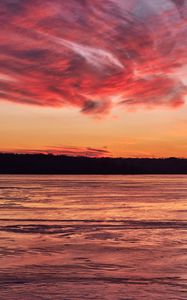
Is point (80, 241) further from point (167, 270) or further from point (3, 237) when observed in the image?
point (167, 270)

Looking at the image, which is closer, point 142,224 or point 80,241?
point 80,241

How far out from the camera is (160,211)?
135ft

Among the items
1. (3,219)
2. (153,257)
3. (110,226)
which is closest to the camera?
(153,257)

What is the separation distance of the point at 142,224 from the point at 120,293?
56.3ft

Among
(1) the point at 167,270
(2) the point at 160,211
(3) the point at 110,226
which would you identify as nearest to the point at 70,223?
(3) the point at 110,226

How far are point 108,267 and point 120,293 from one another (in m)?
3.65

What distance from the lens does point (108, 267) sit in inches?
706

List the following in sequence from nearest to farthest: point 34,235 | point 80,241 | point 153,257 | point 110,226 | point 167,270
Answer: point 167,270
point 153,257
point 80,241
point 34,235
point 110,226

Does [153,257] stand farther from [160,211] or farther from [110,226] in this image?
[160,211]

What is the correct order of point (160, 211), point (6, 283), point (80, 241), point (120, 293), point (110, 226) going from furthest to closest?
point (160, 211), point (110, 226), point (80, 241), point (6, 283), point (120, 293)

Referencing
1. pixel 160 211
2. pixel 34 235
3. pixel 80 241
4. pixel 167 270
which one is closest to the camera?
pixel 167 270

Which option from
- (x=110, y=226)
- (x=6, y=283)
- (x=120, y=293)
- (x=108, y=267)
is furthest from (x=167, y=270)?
(x=110, y=226)

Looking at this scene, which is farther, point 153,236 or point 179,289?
point 153,236

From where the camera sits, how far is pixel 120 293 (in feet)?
46.9
